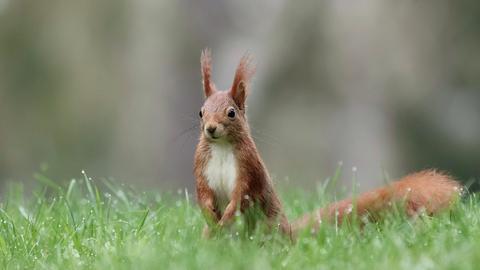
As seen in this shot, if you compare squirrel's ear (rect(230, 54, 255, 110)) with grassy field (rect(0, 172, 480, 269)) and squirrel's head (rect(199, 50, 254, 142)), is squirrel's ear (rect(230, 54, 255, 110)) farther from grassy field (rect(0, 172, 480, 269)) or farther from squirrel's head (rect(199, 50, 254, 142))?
grassy field (rect(0, 172, 480, 269))

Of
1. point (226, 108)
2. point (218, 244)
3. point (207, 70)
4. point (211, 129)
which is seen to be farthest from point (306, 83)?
point (218, 244)

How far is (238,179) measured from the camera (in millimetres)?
4465

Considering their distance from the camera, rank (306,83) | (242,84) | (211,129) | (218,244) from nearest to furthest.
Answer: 1. (218,244)
2. (211,129)
3. (242,84)
4. (306,83)

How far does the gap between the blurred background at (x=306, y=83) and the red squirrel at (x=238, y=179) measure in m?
4.79

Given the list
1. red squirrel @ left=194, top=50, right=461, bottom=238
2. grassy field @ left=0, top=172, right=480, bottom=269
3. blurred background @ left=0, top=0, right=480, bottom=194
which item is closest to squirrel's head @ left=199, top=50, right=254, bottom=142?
red squirrel @ left=194, top=50, right=461, bottom=238

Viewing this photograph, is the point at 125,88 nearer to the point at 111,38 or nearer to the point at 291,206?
the point at 111,38

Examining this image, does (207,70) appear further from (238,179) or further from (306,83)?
(306,83)

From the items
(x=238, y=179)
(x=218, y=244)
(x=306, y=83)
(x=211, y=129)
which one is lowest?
(x=306, y=83)

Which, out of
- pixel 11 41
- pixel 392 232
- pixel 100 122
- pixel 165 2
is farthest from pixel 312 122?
pixel 392 232

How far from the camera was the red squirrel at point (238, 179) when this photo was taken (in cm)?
447

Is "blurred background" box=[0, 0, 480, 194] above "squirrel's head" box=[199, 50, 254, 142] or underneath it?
underneath

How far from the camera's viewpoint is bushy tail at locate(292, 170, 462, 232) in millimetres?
4637

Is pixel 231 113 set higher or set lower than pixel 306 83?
higher

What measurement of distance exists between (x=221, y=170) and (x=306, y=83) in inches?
235
